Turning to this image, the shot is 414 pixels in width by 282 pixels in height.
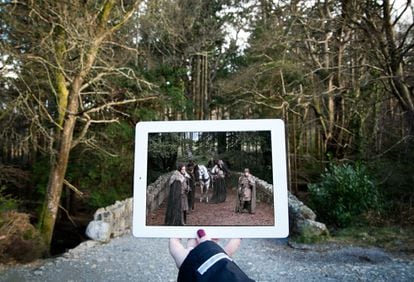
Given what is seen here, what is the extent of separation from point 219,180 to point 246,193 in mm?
95

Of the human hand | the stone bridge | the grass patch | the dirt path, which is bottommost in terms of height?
the grass patch

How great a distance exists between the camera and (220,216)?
3.55ft

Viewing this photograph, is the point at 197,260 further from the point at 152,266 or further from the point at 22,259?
the point at 22,259

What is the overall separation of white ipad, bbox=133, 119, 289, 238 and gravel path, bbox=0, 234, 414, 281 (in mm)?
3584

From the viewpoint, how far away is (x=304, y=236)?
5879mm

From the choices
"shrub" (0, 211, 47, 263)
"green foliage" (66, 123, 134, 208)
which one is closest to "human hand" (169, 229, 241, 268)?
"shrub" (0, 211, 47, 263)

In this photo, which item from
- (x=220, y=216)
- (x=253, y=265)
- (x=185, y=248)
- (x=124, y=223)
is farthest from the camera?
(x=124, y=223)

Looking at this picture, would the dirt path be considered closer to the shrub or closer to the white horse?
the white horse

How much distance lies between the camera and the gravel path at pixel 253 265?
4465 mm

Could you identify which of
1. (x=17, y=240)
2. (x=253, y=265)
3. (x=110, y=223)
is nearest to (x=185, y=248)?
(x=253, y=265)

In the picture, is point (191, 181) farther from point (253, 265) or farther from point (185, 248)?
point (253, 265)

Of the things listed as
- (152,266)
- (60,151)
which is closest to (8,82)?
(60,151)

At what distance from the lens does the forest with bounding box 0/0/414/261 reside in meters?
5.91

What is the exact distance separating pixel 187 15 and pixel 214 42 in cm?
214
